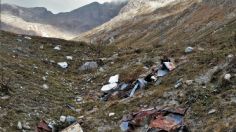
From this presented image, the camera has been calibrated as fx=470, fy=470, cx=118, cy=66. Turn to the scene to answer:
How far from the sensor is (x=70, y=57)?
106ft

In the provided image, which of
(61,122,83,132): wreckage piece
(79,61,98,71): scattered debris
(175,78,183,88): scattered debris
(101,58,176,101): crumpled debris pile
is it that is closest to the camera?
(61,122,83,132): wreckage piece

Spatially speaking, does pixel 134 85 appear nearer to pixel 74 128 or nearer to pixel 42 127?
pixel 74 128

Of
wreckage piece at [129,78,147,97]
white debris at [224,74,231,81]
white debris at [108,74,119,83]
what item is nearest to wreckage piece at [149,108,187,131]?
white debris at [224,74,231,81]

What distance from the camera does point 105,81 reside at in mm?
25922

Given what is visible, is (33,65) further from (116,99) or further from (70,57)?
(116,99)

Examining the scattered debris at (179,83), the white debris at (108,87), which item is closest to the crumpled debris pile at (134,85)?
the white debris at (108,87)

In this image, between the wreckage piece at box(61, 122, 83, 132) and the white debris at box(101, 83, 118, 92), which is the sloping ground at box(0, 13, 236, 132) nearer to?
the wreckage piece at box(61, 122, 83, 132)

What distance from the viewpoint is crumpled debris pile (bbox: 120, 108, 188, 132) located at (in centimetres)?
1622

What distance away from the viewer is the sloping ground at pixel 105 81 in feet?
56.9

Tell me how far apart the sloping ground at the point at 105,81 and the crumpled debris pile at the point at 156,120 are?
0.32 meters

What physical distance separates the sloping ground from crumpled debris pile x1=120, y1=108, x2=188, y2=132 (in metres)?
0.32

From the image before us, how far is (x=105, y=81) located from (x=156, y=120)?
936cm

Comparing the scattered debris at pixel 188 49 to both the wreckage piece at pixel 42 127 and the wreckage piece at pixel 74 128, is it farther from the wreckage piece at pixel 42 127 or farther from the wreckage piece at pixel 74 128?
the wreckage piece at pixel 42 127

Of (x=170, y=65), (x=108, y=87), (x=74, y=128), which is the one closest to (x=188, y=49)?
(x=170, y=65)
